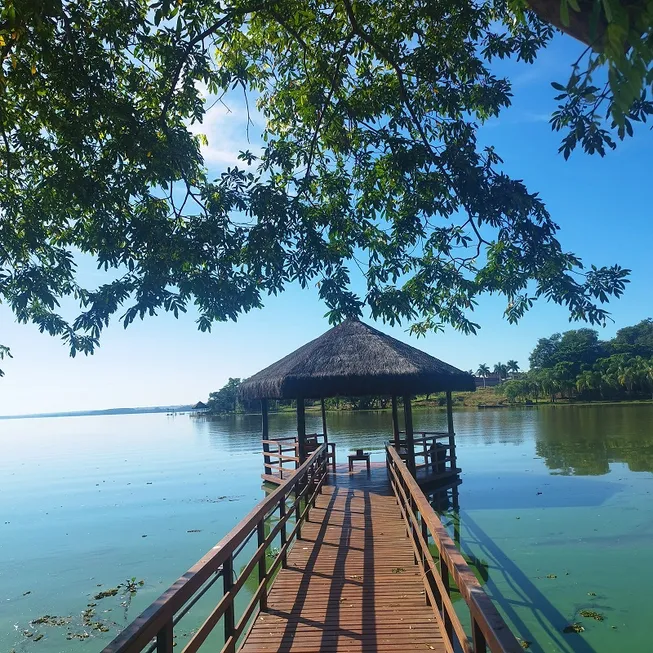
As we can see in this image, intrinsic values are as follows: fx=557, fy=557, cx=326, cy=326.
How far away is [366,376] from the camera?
11133 millimetres

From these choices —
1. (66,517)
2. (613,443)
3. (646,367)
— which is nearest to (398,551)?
(66,517)

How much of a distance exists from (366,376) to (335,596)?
22.2 ft

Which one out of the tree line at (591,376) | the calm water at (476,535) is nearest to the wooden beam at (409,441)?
the calm water at (476,535)

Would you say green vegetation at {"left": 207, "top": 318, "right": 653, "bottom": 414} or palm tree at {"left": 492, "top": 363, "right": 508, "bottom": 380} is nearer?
green vegetation at {"left": 207, "top": 318, "right": 653, "bottom": 414}

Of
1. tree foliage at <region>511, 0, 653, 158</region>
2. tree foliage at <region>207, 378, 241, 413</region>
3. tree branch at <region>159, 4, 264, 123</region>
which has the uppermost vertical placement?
tree branch at <region>159, 4, 264, 123</region>

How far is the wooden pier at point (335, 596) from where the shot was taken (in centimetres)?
216

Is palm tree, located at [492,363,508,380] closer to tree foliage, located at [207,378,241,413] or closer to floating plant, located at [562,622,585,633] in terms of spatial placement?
tree foliage, located at [207,378,241,413]

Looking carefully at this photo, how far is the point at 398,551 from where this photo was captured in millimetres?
5816

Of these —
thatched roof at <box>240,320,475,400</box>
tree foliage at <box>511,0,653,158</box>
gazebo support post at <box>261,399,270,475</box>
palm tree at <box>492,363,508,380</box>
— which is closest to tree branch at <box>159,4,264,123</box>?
tree foliage at <box>511,0,653,158</box>

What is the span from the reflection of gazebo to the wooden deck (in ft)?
12.4

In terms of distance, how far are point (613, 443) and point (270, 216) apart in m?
20.2

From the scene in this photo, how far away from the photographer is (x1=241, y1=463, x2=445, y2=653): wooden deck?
364cm

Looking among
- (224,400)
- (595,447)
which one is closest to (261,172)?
(595,447)

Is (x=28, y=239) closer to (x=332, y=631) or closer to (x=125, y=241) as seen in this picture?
(x=125, y=241)
